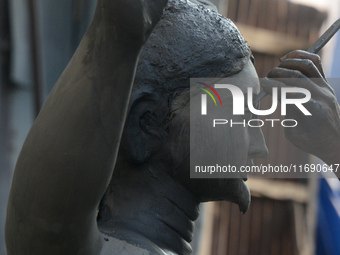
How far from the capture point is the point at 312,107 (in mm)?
2867

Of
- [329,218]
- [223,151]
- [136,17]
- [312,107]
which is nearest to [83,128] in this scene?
[136,17]

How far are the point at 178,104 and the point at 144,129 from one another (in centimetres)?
13

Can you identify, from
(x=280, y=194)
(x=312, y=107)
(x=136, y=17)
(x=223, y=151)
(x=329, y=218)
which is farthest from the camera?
(x=280, y=194)

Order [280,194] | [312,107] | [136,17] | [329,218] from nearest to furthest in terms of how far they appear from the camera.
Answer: [136,17]
[312,107]
[329,218]
[280,194]

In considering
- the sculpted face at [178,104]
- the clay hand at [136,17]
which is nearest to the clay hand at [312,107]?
the sculpted face at [178,104]

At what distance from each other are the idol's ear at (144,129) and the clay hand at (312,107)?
0.36m

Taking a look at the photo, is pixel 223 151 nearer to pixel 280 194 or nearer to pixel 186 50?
pixel 186 50

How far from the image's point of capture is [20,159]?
2307 mm

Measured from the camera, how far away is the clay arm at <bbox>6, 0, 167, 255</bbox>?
2189mm

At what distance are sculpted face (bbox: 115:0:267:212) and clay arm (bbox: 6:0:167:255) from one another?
437 millimetres

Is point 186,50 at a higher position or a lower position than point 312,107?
higher

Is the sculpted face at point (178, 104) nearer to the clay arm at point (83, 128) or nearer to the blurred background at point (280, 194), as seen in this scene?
the clay arm at point (83, 128)

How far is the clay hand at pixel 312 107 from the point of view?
2.80 metres

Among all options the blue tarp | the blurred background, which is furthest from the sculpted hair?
the blue tarp
